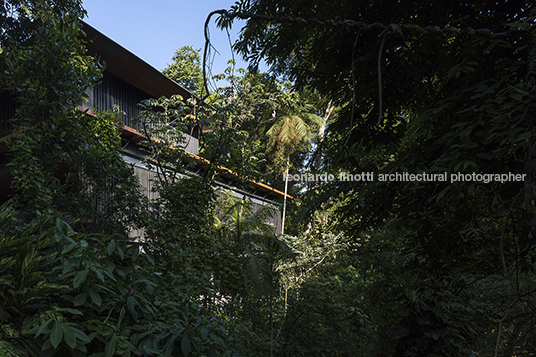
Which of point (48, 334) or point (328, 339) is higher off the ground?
point (48, 334)

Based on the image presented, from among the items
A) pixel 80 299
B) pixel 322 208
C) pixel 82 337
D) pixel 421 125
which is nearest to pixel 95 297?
pixel 80 299

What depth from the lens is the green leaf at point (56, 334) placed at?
7.15ft

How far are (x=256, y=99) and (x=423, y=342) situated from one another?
30.7 ft

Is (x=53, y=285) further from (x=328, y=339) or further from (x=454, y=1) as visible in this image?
(x=328, y=339)

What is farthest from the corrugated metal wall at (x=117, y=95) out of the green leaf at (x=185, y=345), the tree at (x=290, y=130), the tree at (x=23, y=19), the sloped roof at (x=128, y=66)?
the green leaf at (x=185, y=345)

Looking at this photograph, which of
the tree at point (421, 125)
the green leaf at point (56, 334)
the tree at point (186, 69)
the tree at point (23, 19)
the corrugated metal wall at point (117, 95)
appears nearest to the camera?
the green leaf at point (56, 334)

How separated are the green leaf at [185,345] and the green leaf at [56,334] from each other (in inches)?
32.2

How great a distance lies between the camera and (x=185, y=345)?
8.68ft

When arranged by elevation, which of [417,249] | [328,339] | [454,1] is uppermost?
[454,1]

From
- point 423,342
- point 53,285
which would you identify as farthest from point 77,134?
point 423,342

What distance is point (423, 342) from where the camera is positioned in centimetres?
438

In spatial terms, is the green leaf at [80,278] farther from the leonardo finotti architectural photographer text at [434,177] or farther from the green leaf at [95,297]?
the leonardo finotti architectural photographer text at [434,177]

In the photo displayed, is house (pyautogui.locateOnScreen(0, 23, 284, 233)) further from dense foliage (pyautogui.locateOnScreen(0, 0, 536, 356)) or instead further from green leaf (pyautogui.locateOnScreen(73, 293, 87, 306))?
green leaf (pyautogui.locateOnScreen(73, 293, 87, 306))

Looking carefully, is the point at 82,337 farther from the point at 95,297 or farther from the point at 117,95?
the point at 117,95
